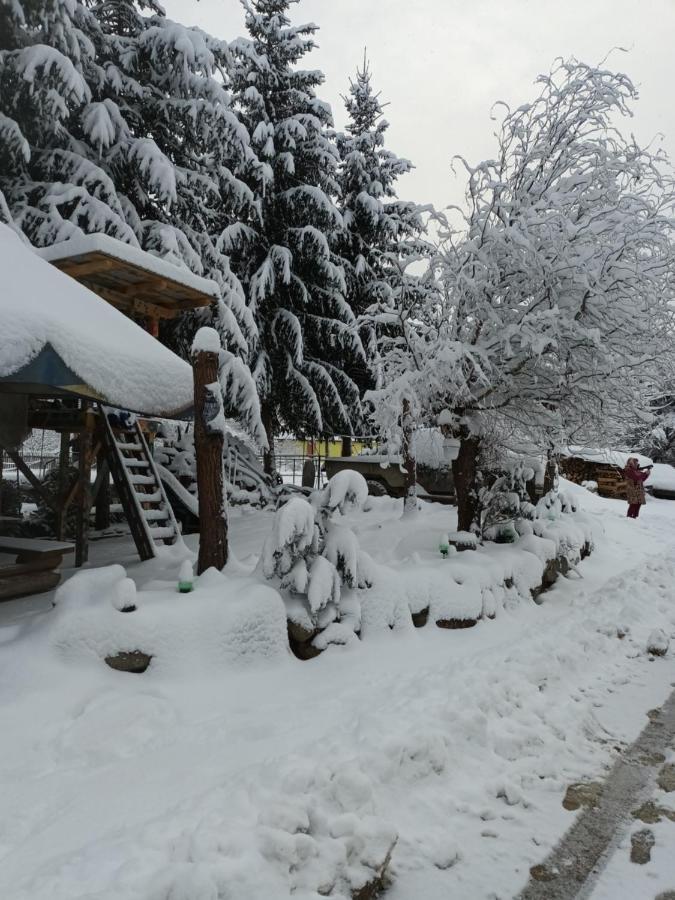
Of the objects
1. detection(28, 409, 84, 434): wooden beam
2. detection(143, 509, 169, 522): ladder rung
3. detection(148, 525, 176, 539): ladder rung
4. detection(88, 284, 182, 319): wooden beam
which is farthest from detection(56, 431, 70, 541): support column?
detection(88, 284, 182, 319): wooden beam

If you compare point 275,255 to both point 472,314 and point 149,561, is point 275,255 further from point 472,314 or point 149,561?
point 149,561

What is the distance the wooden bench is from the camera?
5.61m

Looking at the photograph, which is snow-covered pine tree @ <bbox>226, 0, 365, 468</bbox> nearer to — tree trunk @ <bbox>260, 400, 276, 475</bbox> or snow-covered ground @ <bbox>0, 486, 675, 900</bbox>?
tree trunk @ <bbox>260, 400, 276, 475</bbox>

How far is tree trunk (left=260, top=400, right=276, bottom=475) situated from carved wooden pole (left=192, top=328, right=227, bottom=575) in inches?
378

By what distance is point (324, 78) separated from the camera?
655 inches

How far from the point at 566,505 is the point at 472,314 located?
540 centimetres

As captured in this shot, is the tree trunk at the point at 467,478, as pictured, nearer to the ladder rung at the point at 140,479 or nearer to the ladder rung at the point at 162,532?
the ladder rung at the point at 162,532

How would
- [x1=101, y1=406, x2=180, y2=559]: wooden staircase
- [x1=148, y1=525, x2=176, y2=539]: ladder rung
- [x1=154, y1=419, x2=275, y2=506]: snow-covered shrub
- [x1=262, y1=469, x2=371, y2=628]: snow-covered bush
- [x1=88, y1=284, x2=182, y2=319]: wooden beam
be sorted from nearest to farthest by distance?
Answer: [x1=262, y1=469, x2=371, y2=628]: snow-covered bush → [x1=101, y1=406, x2=180, y2=559]: wooden staircase → [x1=148, y1=525, x2=176, y2=539]: ladder rung → [x1=88, y1=284, x2=182, y2=319]: wooden beam → [x1=154, y1=419, x2=275, y2=506]: snow-covered shrub

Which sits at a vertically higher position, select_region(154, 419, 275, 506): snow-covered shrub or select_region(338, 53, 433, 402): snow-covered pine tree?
select_region(338, 53, 433, 402): snow-covered pine tree

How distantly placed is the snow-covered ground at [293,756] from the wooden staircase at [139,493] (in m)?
2.06

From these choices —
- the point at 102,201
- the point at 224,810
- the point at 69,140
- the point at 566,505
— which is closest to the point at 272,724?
the point at 224,810

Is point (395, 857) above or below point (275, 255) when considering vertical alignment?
below

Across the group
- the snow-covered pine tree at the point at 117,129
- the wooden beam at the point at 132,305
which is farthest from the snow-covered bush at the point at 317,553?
the snow-covered pine tree at the point at 117,129

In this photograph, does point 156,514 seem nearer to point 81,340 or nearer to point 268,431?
point 81,340
